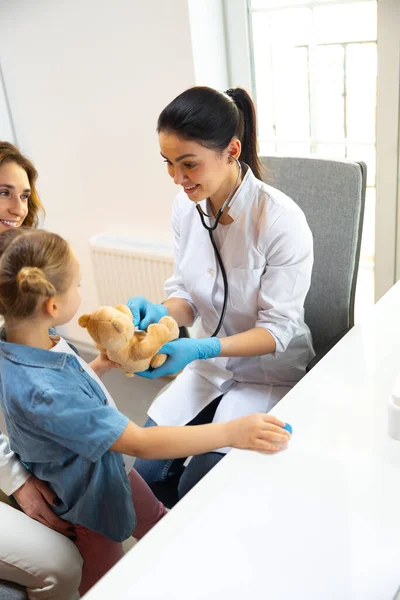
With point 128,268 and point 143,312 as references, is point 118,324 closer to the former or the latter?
point 143,312

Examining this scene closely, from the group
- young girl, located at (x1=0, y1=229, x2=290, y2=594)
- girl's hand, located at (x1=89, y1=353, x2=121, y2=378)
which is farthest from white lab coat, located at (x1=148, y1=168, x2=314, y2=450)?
young girl, located at (x1=0, y1=229, x2=290, y2=594)

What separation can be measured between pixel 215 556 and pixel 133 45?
6.42 feet

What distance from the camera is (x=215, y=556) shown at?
823mm

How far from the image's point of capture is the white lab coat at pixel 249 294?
1386 mm

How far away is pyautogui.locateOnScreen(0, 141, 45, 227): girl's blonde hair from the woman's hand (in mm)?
747

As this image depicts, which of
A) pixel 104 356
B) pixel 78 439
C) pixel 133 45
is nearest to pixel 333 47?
pixel 133 45

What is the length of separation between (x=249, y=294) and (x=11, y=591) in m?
0.77

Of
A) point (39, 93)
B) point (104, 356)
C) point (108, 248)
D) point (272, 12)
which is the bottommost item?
point (108, 248)

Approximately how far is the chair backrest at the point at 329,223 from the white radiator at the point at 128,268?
38.8 inches

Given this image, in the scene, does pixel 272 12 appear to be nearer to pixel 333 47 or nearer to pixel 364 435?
pixel 333 47

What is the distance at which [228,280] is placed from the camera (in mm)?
1457

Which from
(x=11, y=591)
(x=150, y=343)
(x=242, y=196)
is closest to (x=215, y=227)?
(x=242, y=196)

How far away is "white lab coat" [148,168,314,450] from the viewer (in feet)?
4.55

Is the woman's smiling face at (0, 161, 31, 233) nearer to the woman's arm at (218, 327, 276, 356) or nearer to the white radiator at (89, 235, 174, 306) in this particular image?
the woman's arm at (218, 327, 276, 356)
